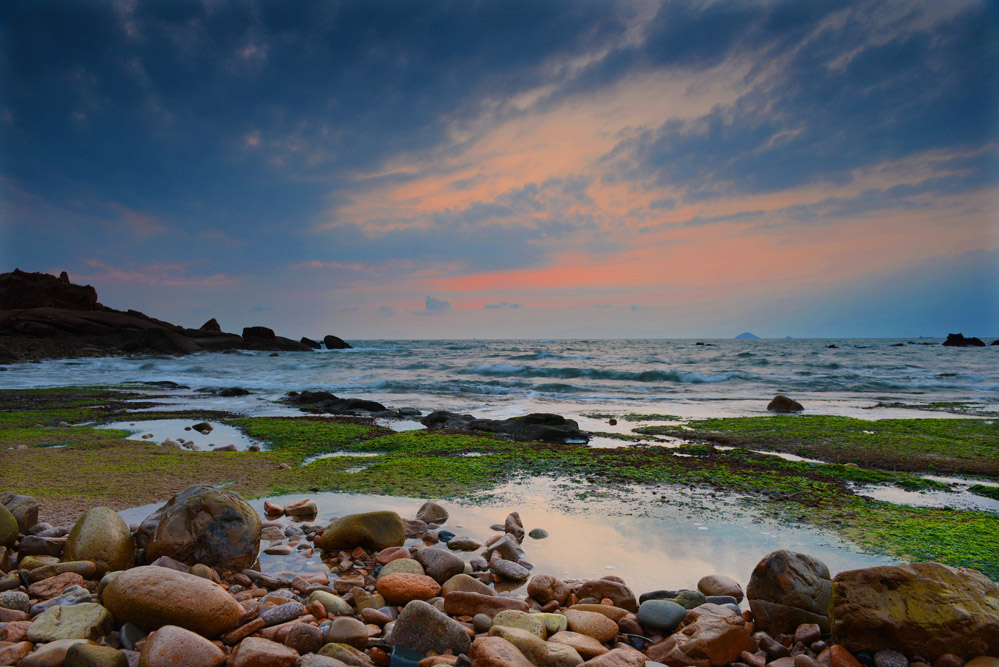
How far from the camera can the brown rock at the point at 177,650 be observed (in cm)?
240

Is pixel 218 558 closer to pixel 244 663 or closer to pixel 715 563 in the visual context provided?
pixel 244 663

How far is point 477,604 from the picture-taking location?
3170 mm

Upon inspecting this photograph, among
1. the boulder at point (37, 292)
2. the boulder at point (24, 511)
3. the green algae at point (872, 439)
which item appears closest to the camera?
the boulder at point (24, 511)

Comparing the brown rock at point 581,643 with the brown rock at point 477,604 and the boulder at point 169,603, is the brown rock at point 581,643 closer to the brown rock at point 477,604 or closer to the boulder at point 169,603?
the brown rock at point 477,604

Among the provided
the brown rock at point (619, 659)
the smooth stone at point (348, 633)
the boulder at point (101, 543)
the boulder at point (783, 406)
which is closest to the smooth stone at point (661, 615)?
the brown rock at point (619, 659)

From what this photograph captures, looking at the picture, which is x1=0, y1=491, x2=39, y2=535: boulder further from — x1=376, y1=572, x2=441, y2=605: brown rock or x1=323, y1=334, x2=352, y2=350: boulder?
x1=323, y1=334, x2=352, y2=350: boulder

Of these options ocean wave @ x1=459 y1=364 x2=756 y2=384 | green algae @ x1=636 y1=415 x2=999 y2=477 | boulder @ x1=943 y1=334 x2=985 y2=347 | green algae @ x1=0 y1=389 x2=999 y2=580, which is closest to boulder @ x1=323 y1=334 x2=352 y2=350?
ocean wave @ x1=459 y1=364 x2=756 y2=384

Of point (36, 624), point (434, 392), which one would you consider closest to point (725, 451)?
point (36, 624)

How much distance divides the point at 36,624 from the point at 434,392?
57.3ft

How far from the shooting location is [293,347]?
57.6 metres

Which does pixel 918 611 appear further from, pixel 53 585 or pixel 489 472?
pixel 489 472

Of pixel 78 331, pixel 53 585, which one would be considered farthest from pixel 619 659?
pixel 78 331

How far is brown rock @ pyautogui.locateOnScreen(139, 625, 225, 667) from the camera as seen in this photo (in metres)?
2.40

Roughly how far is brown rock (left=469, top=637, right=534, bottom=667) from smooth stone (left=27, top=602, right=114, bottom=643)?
1.92 m
